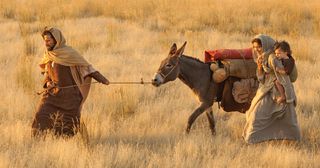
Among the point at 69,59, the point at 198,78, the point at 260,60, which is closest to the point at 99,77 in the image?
the point at 69,59

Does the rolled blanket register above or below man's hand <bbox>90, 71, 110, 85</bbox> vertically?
above

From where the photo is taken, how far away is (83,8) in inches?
632

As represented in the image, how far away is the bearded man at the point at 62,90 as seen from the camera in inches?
217

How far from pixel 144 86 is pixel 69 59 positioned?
8.60 ft

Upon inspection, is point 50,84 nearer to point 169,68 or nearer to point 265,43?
point 169,68

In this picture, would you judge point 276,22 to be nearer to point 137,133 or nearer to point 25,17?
point 25,17

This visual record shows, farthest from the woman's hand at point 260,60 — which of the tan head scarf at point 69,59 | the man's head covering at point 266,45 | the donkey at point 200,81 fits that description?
the tan head scarf at point 69,59

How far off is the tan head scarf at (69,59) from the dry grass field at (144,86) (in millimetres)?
606

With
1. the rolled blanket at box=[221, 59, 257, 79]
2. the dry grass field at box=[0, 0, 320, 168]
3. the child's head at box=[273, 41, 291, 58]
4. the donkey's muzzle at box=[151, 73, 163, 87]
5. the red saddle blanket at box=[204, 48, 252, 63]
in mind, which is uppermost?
the child's head at box=[273, 41, 291, 58]

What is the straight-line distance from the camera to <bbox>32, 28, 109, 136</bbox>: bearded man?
5520 mm

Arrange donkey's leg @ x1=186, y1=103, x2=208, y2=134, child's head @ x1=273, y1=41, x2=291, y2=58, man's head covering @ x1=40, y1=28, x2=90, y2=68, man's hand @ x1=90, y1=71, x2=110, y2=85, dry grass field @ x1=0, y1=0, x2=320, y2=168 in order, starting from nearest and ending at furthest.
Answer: dry grass field @ x1=0, y1=0, x2=320, y2=168 < child's head @ x1=273, y1=41, x2=291, y2=58 < man's head covering @ x1=40, y1=28, x2=90, y2=68 < man's hand @ x1=90, y1=71, x2=110, y2=85 < donkey's leg @ x1=186, y1=103, x2=208, y2=134

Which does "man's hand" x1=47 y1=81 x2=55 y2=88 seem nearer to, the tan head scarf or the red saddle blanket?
the tan head scarf

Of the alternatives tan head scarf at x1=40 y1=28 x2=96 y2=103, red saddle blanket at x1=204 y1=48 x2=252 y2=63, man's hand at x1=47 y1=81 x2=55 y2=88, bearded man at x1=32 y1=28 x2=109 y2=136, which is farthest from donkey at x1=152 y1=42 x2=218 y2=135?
man's hand at x1=47 y1=81 x2=55 y2=88

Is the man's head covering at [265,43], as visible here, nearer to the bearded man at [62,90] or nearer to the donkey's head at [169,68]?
the donkey's head at [169,68]
